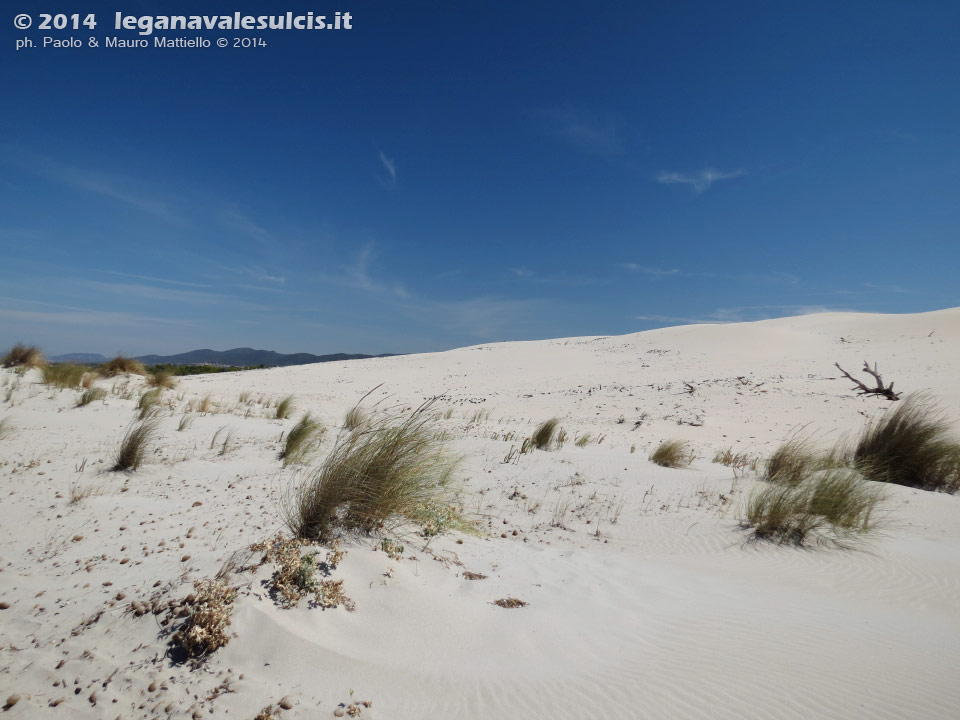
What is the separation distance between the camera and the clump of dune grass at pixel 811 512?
3.82m

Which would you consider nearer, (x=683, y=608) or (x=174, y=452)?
(x=683, y=608)

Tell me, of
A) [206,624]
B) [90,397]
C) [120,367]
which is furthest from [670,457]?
[120,367]

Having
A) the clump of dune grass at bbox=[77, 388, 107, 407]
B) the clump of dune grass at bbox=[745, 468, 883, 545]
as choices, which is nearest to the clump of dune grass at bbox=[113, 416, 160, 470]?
the clump of dune grass at bbox=[77, 388, 107, 407]

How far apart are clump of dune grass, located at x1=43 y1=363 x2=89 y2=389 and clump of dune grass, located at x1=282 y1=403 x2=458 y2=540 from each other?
10.6 metres

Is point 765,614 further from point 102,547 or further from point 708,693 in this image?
point 102,547

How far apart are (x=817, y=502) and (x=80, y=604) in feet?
17.5

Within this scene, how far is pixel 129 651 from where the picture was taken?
6.16ft

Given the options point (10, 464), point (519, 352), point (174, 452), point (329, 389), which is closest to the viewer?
point (10, 464)

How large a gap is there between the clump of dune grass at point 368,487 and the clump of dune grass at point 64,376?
418 inches

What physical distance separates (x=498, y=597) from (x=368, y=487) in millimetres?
1119

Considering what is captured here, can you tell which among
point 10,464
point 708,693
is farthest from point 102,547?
point 708,693

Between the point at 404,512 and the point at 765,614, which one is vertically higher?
the point at 404,512

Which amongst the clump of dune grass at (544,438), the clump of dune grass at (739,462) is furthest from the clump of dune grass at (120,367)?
the clump of dune grass at (739,462)

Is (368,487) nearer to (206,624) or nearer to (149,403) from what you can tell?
(206,624)
